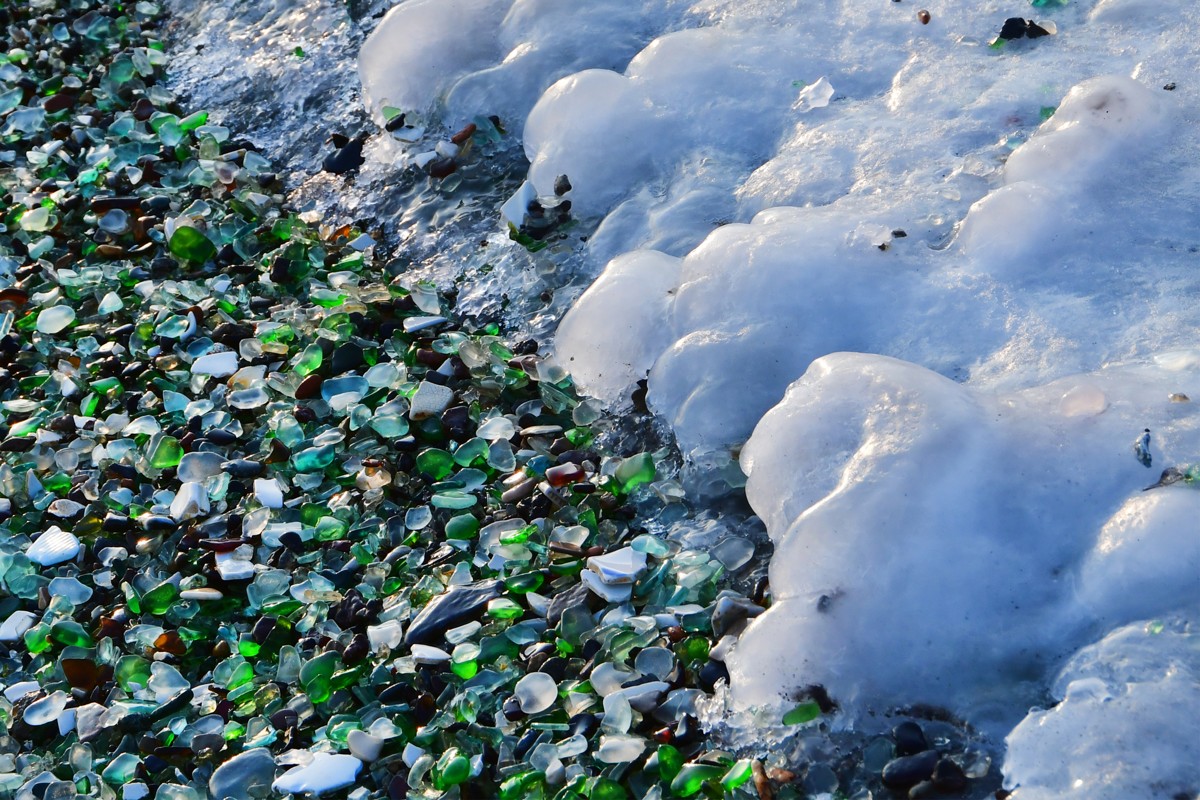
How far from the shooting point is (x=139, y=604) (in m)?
2.22

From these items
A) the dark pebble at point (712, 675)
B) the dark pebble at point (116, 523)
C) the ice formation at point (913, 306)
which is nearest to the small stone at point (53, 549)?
the dark pebble at point (116, 523)

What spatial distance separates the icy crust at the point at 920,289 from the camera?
2152 millimetres

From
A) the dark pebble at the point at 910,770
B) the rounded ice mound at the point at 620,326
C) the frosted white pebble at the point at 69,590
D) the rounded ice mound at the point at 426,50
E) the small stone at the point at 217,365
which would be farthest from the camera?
the rounded ice mound at the point at 426,50

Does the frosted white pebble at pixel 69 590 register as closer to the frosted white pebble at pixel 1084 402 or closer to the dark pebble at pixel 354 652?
the dark pebble at pixel 354 652

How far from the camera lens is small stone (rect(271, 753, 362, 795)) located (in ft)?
6.08

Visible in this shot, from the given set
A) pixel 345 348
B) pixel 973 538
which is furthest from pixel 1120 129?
pixel 345 348

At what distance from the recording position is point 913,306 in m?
2.24

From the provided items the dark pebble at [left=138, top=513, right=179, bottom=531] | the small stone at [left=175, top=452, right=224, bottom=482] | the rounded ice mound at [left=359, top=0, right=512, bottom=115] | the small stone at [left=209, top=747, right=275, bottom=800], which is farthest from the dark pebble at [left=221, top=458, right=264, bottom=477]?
the rounded ice mound at [left=359, top=0, right=512, bottom=115]

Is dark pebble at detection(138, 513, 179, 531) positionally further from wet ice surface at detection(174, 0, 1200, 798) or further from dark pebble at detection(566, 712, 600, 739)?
dark pebble at detection(566, 712, 600, 739)

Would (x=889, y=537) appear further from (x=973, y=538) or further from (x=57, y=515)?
(x=57, y=515)

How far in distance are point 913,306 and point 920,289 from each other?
0.14 feet

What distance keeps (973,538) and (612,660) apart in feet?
2.06

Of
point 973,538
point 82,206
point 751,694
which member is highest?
point 82,206

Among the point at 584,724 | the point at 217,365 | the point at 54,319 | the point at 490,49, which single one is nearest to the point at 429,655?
the point at 584,724
